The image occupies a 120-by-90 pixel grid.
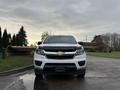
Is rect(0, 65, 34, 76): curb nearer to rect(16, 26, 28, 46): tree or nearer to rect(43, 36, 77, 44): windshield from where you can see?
rect(43, 36, 77, 44): windshield

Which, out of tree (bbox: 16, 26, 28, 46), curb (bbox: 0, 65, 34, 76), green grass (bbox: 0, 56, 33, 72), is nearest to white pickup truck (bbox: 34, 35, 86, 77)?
curb (bbox: 0, 65, 34, 76)

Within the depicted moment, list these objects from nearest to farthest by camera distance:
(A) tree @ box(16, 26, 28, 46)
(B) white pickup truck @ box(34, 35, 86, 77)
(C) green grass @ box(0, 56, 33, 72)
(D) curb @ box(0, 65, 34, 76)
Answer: (B) white pickup truck @ box(34, 35, 86, 77), (D) curb @ box(0, 65, 34, 76), (C) green grass @ box(0, 56, 33, 72), (A) tree @ box(16, 26, 28, 46)

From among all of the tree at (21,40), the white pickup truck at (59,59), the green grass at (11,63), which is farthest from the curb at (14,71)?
the tree at (21,40)

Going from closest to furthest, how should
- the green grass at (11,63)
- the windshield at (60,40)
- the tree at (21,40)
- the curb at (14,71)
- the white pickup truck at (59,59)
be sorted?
1. the white pickup truck at (59,59)
2. the curb at (14,71)
3. the windshield at (60,40)
4. the green grass at (11,63)
5. the tree at (21,40)

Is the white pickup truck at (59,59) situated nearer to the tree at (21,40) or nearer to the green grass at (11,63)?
the green grass at (11,63)

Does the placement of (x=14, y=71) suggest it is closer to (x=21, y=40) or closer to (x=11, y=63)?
(x=11, y=63)

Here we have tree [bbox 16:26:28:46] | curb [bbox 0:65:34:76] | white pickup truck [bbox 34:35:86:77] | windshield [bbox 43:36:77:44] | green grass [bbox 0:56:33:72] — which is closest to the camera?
white pickup truck [bbox 34:35:86:77]

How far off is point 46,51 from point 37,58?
0.43 meters

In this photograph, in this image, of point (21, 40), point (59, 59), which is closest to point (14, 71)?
point (59, 59)

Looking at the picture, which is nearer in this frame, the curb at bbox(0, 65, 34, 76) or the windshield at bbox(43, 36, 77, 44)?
the curb at bbox(0, 65, 34, 76)

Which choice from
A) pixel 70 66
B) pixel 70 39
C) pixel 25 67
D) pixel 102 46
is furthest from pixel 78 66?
pixel 102 46

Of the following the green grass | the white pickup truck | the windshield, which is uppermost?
the windshield

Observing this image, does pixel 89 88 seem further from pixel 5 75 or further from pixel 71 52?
pixel 5 75

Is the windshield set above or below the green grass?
above
